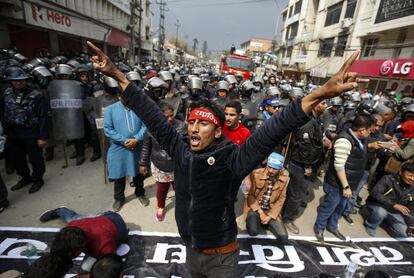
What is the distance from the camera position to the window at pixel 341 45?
23109 mm

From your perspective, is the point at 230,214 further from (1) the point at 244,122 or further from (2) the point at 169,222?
(1) the point at 244,122

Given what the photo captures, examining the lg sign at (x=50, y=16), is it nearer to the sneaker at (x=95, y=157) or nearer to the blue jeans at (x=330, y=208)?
the sneaker at (x=95, y=157)

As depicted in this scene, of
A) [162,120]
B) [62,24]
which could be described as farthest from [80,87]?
[62,24]

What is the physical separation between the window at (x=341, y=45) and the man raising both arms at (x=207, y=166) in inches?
1046

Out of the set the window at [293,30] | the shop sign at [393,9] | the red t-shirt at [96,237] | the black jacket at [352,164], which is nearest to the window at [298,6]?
the window at [293,30]

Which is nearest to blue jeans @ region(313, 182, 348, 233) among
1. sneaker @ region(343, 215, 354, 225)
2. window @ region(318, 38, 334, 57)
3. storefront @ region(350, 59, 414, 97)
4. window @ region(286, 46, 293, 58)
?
sneaker @ region(343, 215, 354, 225)

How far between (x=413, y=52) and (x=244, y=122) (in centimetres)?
1661

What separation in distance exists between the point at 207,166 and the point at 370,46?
956 inches

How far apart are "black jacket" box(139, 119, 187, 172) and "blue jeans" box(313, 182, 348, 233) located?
2.25 metres

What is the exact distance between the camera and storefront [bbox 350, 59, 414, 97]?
13.9 meters

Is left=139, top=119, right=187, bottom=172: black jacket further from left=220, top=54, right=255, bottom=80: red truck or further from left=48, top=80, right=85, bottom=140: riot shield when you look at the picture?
left=220, top=54, right=255, bottom=80: red truck

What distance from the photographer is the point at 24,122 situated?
366 centimetres

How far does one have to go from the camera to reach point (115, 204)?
389 cm

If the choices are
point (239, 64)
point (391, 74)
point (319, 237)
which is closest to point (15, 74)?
point (319, 237)
